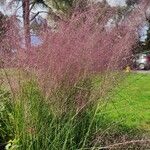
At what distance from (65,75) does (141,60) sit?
1.17m

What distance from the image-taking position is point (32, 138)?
4324 mm

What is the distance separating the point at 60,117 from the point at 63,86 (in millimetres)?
248

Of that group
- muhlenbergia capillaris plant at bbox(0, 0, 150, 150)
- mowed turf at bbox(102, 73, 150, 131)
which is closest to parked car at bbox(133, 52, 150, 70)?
mowed turf at bbox(102, 73, 150, 131)

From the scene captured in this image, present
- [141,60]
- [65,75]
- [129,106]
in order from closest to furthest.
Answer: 1. [65,75]
2. [141,60]
3. [129,106]

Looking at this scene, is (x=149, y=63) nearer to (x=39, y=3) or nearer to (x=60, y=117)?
(x=60, y=117)

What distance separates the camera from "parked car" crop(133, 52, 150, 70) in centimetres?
497

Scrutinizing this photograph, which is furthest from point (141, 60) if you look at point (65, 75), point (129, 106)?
point (129, 106)

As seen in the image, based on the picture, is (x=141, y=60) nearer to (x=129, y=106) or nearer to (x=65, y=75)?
(x=65, y=75)

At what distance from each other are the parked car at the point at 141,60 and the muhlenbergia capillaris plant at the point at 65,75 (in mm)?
239

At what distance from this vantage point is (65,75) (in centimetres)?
441

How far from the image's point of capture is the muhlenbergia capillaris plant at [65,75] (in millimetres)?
4332

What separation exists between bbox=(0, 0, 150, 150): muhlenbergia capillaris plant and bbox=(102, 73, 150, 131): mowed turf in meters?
0.31

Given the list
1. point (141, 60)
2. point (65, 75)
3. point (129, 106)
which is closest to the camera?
point (65, 75)

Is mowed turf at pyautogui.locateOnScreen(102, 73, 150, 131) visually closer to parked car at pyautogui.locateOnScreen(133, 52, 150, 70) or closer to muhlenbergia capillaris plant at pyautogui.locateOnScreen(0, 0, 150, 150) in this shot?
parked car at pyautogui.locateOnScreen(133, 52, 150, 70)
